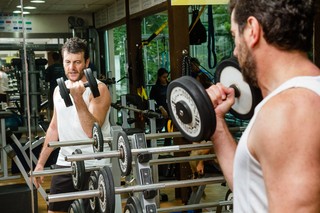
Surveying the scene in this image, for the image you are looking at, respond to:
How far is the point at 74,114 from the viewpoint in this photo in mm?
2469

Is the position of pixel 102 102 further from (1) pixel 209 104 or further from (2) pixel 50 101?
(1) pixel 209 104

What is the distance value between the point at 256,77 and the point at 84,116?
61.0 inches

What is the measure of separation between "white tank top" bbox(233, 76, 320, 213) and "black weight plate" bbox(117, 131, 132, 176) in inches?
35.0

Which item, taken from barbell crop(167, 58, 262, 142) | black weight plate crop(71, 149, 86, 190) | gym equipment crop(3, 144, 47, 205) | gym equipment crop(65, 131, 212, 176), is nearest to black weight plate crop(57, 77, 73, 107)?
black weight plate crop(71, 149, 86, 190)

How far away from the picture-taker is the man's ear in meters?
0.96

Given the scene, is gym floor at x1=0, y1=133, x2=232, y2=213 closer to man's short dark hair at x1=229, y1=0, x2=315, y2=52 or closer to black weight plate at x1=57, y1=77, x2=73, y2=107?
black weight plate at x1=57, y1=77, x2=73, y2=107

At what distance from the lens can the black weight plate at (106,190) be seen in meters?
1.87

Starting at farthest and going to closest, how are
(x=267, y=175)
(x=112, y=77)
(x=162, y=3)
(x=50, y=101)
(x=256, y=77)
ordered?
1. (x=162, y=3)
2. (x=112, y=77)
3. (x=50, y=101)
4. (x=256, y=77)
5. (x=267, y=175)

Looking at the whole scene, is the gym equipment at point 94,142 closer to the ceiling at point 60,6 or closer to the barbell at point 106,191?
the barbell at point 106,191

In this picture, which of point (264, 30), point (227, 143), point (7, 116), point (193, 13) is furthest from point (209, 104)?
point (193, 13)

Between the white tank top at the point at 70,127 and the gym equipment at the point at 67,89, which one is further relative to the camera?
the white tank top at the point at 70,127

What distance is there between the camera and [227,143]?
145cm

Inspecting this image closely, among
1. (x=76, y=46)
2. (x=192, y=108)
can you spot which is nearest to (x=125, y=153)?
(x=192, y=108)

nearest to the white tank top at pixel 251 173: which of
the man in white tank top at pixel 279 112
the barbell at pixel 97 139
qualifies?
the man in white tank top at pixel 279 112
